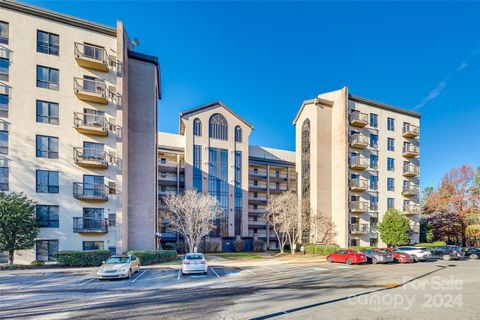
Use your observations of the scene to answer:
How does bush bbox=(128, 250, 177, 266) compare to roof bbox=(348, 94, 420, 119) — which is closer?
bush bbox=(128, 250, 177, 266)

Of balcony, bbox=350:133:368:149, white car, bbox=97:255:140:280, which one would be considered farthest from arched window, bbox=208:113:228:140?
white car, bbox=97:255:140:280

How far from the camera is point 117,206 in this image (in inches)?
995

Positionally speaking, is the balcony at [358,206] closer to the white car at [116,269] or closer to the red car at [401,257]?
the red car at [401,257]

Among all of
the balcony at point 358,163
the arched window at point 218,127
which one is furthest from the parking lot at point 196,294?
the arched window at point 218,127

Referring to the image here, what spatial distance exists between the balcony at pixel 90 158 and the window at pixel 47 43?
30.3ft

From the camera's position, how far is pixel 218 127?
43469 mm

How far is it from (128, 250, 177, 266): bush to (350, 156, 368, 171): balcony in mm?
25878

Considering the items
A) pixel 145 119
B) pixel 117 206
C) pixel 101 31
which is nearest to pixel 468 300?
pixel 117 206

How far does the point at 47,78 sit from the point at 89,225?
13.8m

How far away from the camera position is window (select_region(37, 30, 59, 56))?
24.2 metres

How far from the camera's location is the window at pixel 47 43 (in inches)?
951

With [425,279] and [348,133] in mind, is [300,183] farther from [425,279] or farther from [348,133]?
[425,279]

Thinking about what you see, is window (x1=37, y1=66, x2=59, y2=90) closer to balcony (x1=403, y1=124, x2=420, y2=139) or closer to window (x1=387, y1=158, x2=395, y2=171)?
window (x1=387, y1=158, x2=395, y2=171)

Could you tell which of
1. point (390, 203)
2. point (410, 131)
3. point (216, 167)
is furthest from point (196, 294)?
point (410, 131)
